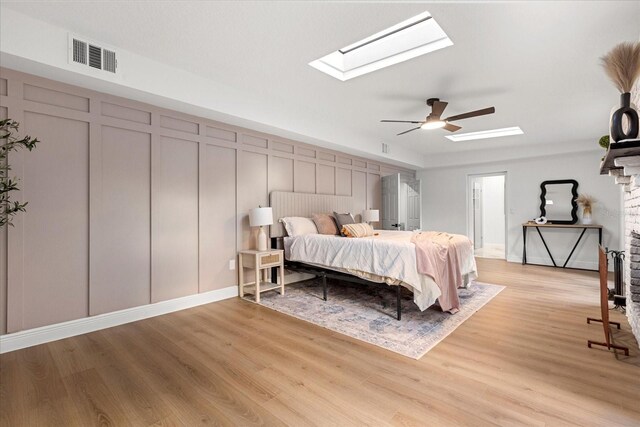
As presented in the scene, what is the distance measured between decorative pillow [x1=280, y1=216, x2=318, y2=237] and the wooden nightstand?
44 cm

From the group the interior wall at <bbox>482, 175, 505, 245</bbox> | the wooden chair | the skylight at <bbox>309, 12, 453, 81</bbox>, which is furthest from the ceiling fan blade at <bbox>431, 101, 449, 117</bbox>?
Result: the interior wall at <bbox>482, 175, 505, 245</bbox>

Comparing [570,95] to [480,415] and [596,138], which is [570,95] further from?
[480,415]

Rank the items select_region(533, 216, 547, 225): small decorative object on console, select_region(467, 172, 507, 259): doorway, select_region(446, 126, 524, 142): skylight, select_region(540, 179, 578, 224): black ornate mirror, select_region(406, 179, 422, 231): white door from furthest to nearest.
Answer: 1. select_region(467, 172, 507, 259): doorway
2. select_region(406, 179, 422, 231): white door
3. select_region(533, 216, 547, 225): small decorative object on console
4. select_region(540, 179, 578, 224): black ornate mirror
5. select_region(446, 126, 524, 142): skylight

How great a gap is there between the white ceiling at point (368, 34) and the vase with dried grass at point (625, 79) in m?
0.49

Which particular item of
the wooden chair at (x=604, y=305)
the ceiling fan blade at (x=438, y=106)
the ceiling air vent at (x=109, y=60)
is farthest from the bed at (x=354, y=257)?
the ceiling air vent at (x=109, y=60)

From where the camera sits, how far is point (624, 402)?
176cm

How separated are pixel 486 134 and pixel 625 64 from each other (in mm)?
4260

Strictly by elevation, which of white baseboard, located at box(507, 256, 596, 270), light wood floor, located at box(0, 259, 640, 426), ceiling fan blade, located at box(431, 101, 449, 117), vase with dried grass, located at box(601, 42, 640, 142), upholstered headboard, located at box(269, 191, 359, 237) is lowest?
light wood floor, located at box(0, 259, 640, 426)

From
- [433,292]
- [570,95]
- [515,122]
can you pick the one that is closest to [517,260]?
[515,122]

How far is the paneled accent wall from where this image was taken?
259 centimetres

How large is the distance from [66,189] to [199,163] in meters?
1.36

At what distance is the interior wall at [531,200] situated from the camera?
5.92 meters

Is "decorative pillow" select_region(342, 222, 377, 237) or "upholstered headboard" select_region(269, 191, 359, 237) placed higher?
"upholstered headboard" select_region(269, 191, 359, 237)

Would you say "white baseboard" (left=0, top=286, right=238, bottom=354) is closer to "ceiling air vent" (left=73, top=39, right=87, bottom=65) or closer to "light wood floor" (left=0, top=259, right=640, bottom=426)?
"light wood floor" (left=0, top=259, right=640, bottom=426)
